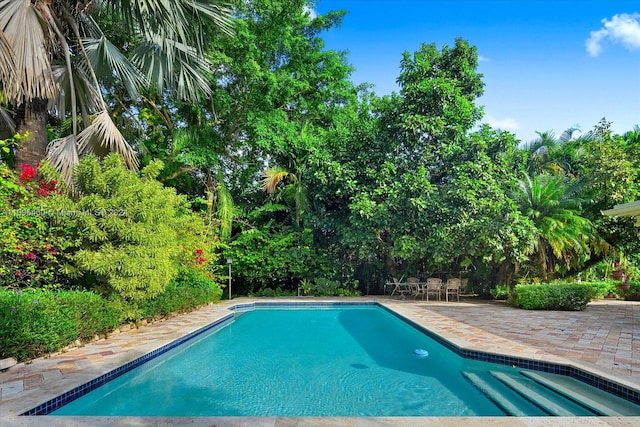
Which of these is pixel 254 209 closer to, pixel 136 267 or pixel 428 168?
pixel 428 168

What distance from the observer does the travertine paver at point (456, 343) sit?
129 inches

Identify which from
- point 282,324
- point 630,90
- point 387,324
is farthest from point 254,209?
point 630,90

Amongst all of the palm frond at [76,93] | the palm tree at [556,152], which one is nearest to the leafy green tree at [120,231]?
the palm frond at [76,93]

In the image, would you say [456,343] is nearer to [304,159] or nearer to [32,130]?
[32,130]

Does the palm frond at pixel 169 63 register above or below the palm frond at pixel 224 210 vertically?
above

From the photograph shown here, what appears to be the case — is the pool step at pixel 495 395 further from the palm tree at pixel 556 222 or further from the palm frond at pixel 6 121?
the palm frond at pixel 6 121

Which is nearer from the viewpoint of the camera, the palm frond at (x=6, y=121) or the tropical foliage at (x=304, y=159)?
the palm frond at (x=6, y=121)

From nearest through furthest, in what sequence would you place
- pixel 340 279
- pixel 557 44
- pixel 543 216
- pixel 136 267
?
pixel 136 267 < pixel 557 44 < pixel 543 216 < pixel 340 279

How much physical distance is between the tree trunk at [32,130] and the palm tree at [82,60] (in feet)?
0.05

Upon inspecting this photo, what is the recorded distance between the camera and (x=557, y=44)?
11.3 metres

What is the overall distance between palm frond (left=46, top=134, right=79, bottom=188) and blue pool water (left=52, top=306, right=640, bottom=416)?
160 inches

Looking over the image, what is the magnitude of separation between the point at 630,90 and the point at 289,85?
12.3m

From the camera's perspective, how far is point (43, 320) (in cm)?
506

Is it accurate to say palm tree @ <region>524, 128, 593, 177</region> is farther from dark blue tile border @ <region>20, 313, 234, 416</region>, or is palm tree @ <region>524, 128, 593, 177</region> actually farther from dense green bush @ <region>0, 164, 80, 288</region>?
dense green bush @ <region>0, 164, 80, 288</region>
